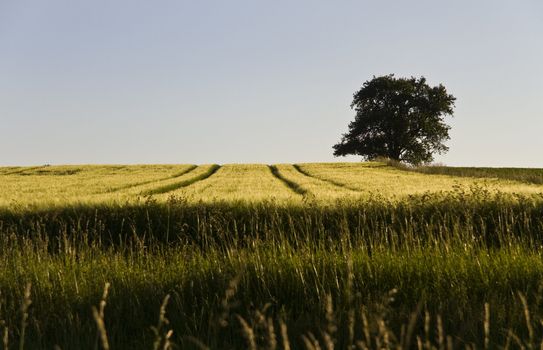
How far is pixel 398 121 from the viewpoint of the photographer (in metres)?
53.0

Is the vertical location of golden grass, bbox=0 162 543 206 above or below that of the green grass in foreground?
above

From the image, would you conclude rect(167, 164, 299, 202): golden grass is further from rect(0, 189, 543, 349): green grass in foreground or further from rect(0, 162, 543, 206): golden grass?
rect(0, 189, 543, 349): green grass in foreground

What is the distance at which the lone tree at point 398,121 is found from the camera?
175 feet

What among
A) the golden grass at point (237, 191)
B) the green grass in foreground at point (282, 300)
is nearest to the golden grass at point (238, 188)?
the golden grass at point (237, 191)

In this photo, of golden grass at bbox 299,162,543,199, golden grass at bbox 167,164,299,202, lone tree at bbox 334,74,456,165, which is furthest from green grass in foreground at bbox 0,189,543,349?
lone tree at bbox 334,74,456,165

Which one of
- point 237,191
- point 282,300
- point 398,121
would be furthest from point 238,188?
point 398,121

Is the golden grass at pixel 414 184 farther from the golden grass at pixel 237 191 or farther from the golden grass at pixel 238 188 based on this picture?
the golden grass at pixel 237 191

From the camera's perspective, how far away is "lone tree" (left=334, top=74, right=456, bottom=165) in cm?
5338

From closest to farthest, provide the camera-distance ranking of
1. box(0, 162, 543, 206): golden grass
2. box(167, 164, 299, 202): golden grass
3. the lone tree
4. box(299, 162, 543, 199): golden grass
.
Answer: box(167, 164, 299, 202): golden grass, box(0, 162, 543, 206): golden grass, box(299, 162, 543, 199): golden grass, the lone tree

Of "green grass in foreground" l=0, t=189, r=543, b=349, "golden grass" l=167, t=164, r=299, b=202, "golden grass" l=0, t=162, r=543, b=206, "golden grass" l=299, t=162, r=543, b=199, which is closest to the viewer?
"green grass in foreground" l=0, t=189, r=543, b=349

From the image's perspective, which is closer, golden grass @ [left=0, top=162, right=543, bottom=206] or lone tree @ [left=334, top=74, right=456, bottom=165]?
golden grass @ [left=0, top=162, right=543, bottom=206]

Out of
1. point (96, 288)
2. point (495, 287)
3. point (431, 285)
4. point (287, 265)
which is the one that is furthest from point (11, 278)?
point (495, 287)

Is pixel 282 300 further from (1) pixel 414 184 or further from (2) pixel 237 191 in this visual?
(1) pixel 414 184

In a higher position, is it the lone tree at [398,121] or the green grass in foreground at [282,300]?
the lone tree at [398,121]
